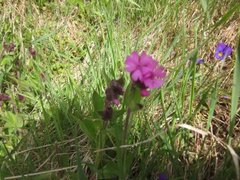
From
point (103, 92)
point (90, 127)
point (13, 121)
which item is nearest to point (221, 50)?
point (103, 92)

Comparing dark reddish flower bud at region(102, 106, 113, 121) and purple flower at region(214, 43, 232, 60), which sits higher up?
purple flower at region(214, 43, 232, 60)

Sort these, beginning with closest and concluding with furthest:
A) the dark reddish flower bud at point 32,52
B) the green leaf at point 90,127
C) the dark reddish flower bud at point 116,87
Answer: the dark reddish flower bud at point 116,87 → the green leaf at point 90,127 → the dark reddish flower bud at point 32,52

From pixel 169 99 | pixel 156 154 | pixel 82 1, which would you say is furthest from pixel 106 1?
pixel 156 154

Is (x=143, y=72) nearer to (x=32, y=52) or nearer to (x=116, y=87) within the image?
(x=116, y=87)

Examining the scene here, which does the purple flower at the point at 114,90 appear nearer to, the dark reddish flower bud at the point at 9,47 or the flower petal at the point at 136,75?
the flower petal at the point at 136,75

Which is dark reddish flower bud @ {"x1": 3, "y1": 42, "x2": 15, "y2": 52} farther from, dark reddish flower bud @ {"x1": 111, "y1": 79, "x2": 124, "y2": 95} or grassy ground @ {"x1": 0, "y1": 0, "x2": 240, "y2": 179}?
dark reddish flower bud @ {"x1": 111, "y1": 79, "x2": 124, "y2": 95}

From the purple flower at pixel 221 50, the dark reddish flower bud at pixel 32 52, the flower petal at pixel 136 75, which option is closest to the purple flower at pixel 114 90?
the flower petal at pixel 136 75

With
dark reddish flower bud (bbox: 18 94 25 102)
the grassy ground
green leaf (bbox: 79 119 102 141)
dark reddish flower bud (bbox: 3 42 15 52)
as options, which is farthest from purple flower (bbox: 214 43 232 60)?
dark reddish flower bud (bbox: 3 42 15 52)

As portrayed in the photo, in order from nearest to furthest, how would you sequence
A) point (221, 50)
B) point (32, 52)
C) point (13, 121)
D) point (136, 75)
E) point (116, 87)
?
point (136, 75)
point (116, 87)
point (13, 121)
point (221, 50)
point (32, 52)
